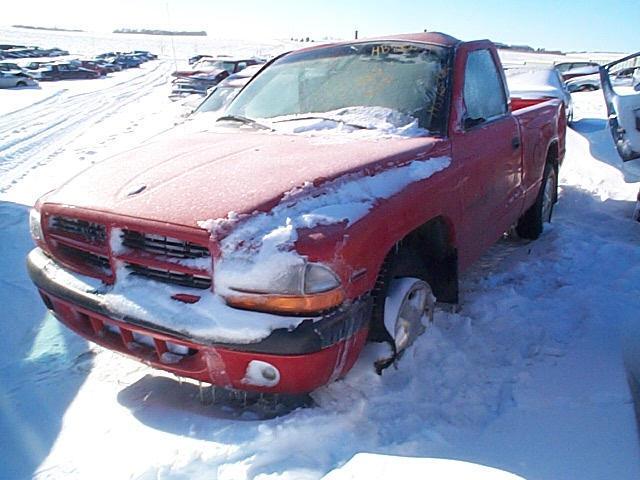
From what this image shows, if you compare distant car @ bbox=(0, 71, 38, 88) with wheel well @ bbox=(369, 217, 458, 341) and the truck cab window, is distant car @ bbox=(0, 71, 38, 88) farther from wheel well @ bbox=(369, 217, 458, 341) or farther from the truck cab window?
wheel well @ bbox=(369, 217, 458, 341)

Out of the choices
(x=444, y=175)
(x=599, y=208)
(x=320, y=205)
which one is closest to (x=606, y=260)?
(x=599, y=208)

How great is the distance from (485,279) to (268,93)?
2.03m

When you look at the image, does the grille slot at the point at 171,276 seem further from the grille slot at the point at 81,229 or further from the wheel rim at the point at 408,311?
the wheel rim at the point at 408,311

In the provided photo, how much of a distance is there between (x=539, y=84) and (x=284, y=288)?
9.34 m

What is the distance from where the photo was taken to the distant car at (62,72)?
93.8 feet

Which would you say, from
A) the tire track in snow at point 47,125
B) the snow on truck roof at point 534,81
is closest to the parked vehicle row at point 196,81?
the tire track in snow at point 47,125

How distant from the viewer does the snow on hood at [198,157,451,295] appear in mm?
1943

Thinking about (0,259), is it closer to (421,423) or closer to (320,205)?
(320,205)

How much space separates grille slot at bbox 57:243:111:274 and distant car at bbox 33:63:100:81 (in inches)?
1184

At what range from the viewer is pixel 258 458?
1998 mm

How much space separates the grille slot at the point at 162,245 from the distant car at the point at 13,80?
76.8ft

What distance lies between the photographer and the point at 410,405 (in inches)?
93.7

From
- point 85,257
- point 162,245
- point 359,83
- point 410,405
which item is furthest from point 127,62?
point 410,405

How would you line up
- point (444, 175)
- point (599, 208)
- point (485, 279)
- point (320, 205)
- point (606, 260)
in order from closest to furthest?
1. point (320, 205)
2. point (444, 175)
3. point (485, 279)
4. point (606, 260)
5. point (599, 208)
